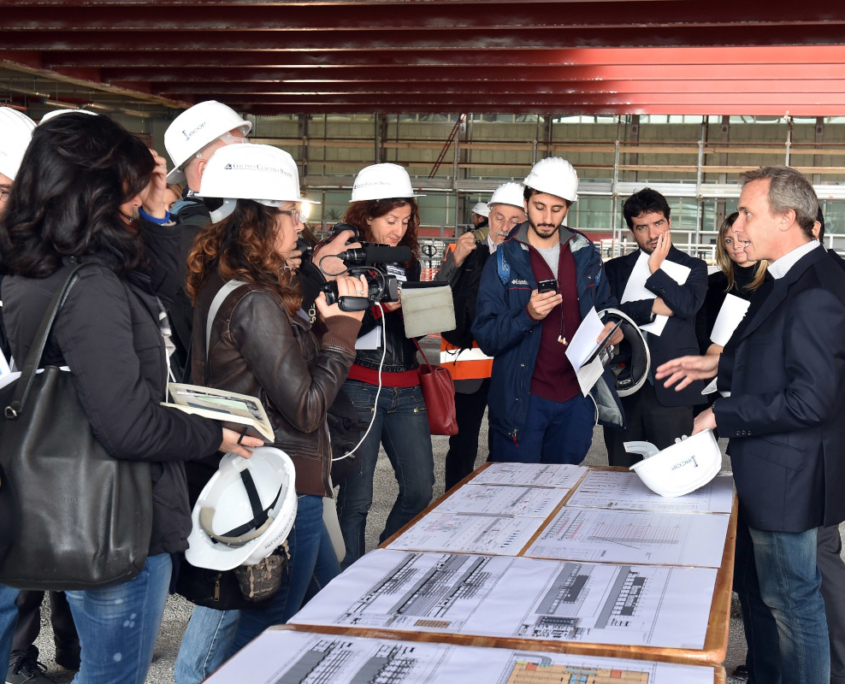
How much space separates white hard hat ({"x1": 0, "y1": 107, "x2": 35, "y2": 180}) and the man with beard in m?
1.76

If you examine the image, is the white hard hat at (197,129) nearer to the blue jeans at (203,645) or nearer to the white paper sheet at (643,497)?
the blue jeans at (203,645)

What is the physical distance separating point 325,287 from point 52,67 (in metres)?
8.66

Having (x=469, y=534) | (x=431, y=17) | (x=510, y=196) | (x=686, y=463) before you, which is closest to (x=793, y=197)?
(x=686, y=463)

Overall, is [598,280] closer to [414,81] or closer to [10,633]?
[10,633]

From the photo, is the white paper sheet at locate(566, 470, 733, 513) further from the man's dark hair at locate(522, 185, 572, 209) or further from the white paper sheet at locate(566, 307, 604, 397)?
the man's dark hair at locate(522, 185, 572, 209)

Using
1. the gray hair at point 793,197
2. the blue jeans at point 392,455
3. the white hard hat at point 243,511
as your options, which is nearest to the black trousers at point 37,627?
the blue jeans at point 392,455

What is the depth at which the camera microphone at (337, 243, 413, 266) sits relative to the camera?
2744 millimetres

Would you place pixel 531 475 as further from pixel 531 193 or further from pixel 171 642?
pixel 171 642

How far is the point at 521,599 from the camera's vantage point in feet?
5.54

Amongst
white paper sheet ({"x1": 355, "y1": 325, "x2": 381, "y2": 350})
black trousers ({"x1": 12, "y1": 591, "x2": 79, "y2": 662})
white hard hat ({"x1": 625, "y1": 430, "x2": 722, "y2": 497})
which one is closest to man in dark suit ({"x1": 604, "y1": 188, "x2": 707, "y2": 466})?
white paper sheet ({"x1": 355, "y1": 325, "x2": 381, "y2": 350})

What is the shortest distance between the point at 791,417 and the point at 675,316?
5.89 ft

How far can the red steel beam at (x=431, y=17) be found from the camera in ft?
23.0

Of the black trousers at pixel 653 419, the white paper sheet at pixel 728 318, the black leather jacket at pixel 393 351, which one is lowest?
the black trousers at pixel 653 419

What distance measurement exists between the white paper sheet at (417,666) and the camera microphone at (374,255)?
145cm
